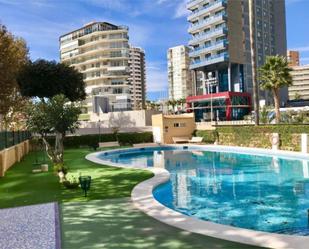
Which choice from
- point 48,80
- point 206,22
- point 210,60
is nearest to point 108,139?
point 48,80

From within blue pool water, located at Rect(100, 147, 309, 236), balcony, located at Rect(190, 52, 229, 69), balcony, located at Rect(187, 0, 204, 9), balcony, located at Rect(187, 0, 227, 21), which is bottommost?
blue pool water, located at Rect(100, 147, 309, 236)

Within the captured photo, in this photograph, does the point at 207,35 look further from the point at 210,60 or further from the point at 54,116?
the point at 54,116

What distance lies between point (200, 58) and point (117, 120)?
112 feet

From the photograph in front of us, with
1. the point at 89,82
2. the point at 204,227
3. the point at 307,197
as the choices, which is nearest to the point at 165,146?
the point at 307,197

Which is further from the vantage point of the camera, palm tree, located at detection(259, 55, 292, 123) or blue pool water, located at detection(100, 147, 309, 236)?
palm tree, located at detection(259, 55, 292, 123)

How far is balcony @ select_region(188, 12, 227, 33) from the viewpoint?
73.9 metres

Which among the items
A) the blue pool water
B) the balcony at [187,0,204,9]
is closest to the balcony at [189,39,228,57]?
the balcony at [187,0,204,9]

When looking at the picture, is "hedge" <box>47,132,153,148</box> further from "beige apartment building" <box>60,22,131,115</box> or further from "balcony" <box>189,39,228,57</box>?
"beige apartment building" <box>60,22,131,115</box>

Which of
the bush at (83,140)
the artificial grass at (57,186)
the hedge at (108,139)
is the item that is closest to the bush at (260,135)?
the hedge at (108,139)

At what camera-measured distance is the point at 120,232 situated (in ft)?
27.0

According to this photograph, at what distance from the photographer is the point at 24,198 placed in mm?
12625

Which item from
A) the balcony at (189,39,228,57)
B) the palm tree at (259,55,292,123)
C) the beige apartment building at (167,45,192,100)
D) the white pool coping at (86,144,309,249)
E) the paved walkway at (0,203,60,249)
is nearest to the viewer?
the white pool coping at (86,144,309,249)

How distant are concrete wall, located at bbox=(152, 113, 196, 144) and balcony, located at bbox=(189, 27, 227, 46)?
38.2 m

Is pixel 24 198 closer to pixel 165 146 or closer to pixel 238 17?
pixel 165 146
